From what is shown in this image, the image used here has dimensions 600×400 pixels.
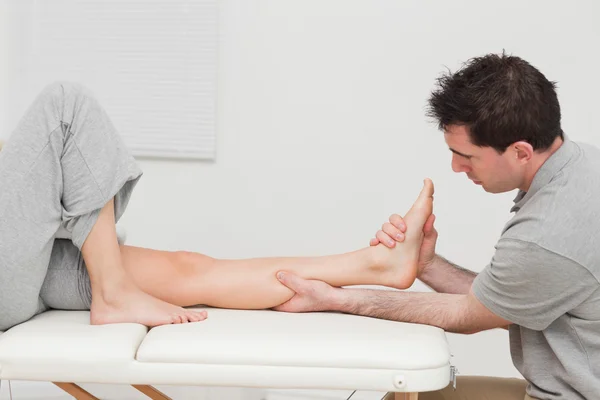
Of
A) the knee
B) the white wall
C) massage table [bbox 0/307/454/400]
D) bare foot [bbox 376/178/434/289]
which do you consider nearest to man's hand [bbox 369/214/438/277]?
bare foot [bbox 376/178/434/289]

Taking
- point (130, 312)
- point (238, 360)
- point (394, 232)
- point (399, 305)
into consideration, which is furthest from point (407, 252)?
point (130, 312)

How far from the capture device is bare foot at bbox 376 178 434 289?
6.27ft

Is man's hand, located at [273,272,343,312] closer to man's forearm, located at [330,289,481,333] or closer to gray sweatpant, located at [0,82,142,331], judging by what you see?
man's forearm, located at [330,289,481,333]

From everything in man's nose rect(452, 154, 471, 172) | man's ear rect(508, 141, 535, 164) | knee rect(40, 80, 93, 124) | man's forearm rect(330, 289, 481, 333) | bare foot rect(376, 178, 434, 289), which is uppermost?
knee rect(40, 80, 93, 124)

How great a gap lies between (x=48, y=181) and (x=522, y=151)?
105 centimetres

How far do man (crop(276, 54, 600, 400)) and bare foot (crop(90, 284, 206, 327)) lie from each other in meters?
0.47

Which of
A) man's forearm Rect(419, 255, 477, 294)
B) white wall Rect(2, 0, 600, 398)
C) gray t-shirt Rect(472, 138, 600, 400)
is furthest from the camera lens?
white wall Rect(2, 0, 600, 398)

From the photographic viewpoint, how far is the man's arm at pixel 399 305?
1.72 meters

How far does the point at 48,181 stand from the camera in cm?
171

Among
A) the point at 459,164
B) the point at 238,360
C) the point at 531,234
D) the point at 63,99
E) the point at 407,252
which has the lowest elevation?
the point at 238,360

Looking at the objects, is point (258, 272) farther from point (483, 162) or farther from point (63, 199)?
point (483, 162)

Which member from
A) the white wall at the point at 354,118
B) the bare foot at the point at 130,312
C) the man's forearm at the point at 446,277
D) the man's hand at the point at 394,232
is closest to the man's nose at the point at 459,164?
the man's hand at the point at 394,232

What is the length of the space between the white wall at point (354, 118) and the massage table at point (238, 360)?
1338 millimetres

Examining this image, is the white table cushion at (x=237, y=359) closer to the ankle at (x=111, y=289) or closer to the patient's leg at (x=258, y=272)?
the ankle at (x=111, y=289)
